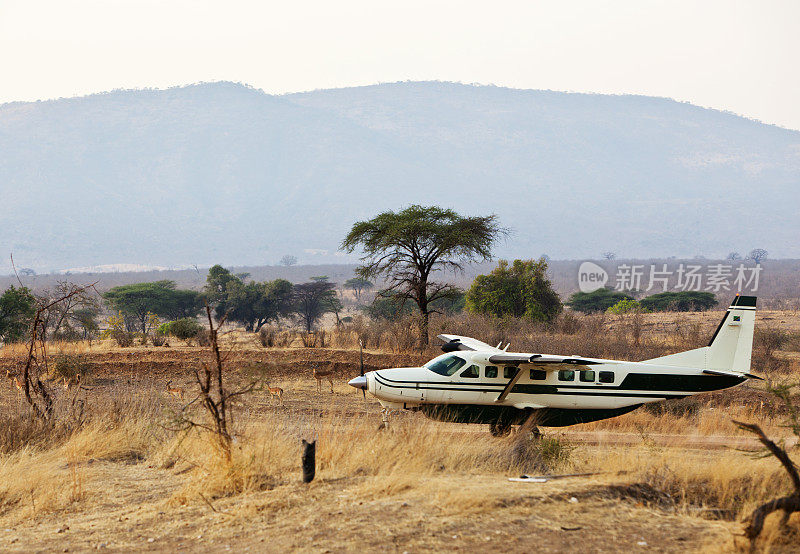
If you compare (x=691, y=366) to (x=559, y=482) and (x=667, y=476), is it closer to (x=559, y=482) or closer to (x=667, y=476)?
(x=667, y=476)

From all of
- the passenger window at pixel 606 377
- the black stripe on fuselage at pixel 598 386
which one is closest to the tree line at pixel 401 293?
the black stripe on fuselage at pixel 598 386

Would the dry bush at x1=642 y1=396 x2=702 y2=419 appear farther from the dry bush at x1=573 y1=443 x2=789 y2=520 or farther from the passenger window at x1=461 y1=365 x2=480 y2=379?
the dry bush at x1=573 y1=443 x2=789 y2=520

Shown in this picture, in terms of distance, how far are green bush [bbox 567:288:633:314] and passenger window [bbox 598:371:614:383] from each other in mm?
50389

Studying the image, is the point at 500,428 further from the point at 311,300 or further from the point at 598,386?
the point at 311,300

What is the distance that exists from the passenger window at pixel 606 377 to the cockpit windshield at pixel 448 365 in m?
3.20

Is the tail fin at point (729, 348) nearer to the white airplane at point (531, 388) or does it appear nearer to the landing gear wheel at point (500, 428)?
the white airplane at point (531, 388)

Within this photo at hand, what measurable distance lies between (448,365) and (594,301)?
178 ft

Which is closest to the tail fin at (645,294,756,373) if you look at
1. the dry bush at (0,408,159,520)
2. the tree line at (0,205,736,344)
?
the dry bush at (0,408,159,520)

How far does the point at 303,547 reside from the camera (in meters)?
8.22

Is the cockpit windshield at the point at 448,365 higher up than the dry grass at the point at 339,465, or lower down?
higher up

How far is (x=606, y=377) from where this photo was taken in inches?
679

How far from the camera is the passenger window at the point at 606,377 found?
1723 centimetres

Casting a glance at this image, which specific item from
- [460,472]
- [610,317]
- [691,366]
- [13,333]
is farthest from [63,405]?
[610,317]

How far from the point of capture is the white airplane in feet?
56.6
